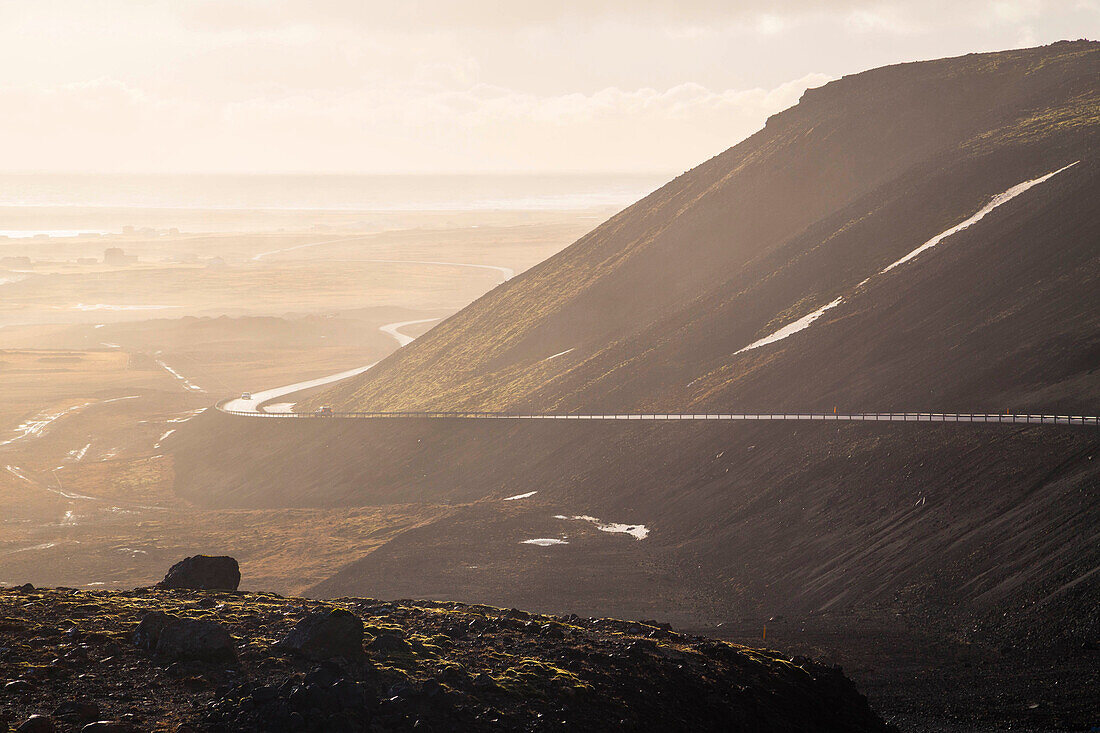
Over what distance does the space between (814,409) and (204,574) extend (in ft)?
162

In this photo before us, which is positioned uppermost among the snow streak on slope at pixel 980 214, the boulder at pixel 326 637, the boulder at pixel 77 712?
the snow streak on slope at pixel 980 214

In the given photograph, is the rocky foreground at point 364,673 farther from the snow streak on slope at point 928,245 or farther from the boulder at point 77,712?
the snow streak on slope at point 928,245

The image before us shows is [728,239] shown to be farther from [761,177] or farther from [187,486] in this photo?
[187,486]

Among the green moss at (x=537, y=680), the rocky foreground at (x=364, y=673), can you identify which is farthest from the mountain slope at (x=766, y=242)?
the green moss at (x=537, y=680)

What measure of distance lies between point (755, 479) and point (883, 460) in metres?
9.51

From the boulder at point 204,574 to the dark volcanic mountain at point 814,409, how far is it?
20.1 metres

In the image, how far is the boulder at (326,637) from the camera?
33562 millimetres

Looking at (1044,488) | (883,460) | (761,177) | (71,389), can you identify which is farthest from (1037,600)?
(71,389)

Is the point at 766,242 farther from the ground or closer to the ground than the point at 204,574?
farther from the ground

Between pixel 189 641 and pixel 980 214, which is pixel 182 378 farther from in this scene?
pixel 189 641

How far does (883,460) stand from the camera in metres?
65.9

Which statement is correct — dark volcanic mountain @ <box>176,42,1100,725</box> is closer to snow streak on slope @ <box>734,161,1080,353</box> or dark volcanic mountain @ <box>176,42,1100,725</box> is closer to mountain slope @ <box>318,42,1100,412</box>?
mountain slope @ <box>318,42,1100,412</box>

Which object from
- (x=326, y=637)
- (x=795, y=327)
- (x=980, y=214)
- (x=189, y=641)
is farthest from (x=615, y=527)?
(x=980, y=214)

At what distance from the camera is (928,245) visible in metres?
96.6
